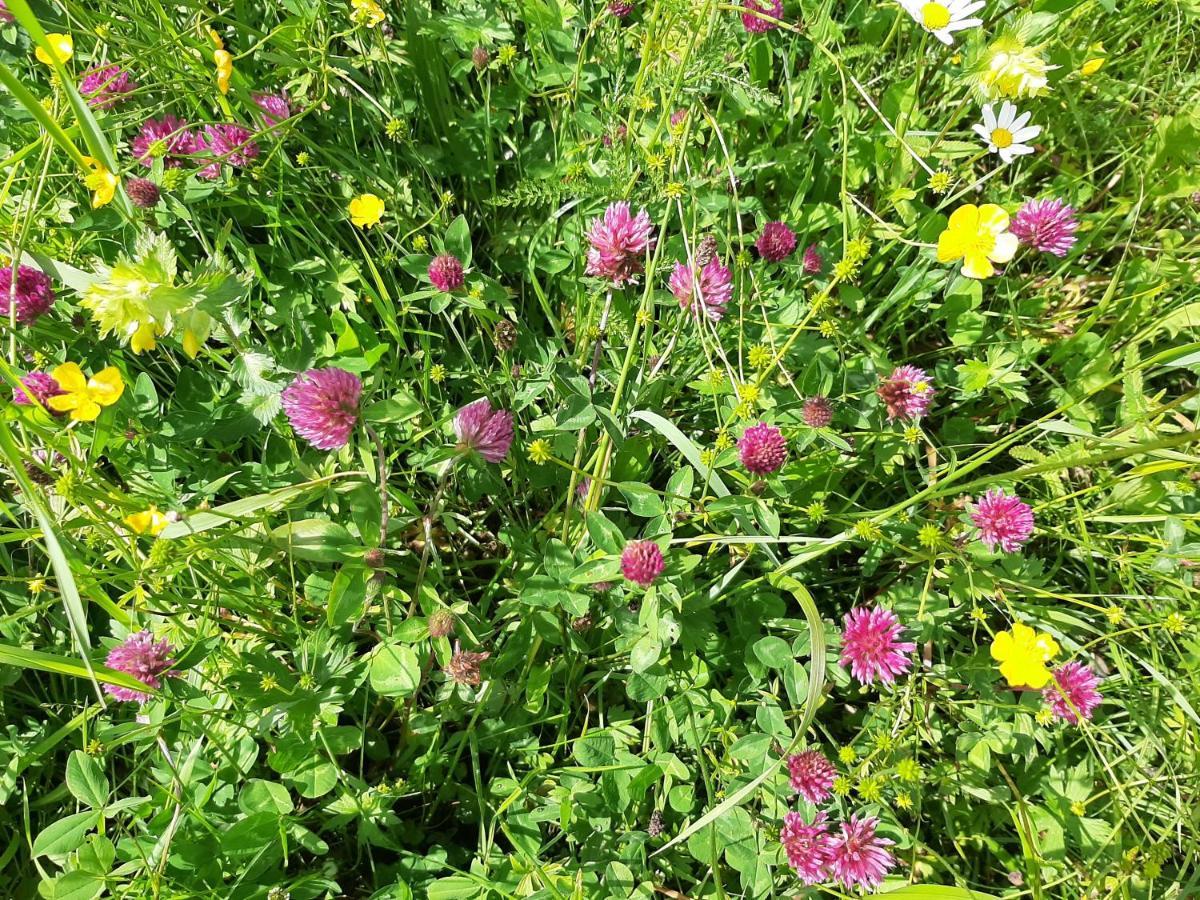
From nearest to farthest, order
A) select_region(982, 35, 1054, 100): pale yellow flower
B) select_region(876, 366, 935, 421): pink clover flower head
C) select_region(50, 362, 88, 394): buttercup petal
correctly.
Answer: select_region(50, 362, 88, 394): buttercup petal → select_region(982, 35, 1054, 100): pale yellow flower → select_region(876, 366, 935, 421): pink clover flower head

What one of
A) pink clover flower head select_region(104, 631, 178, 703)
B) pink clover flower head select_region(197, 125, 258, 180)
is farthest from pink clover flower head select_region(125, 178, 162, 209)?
pink clover flower head select_region(104, 631, 178, 703)

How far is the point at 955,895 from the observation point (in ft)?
3.93

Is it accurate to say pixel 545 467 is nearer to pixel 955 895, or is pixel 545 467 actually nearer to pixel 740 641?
pixel 740 641

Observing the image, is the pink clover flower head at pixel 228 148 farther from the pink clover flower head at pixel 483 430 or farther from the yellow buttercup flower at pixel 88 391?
the pink clover flower head at pixel 483 430

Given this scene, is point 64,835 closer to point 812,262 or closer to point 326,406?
point 326,406

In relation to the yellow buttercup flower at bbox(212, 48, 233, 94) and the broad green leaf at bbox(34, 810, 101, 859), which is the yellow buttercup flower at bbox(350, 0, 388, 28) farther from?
the broad green leaf at bbox(34, 810, 101, 859)

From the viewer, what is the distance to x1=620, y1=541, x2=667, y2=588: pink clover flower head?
134cm

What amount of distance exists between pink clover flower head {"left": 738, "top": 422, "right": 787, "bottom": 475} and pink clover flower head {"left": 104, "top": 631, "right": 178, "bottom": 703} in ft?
3.57

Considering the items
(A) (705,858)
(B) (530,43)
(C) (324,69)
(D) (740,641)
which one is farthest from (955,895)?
(B) (530,43)

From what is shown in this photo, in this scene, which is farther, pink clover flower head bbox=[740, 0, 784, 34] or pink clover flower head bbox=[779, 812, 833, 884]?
pink clover flower head bbox=[740, 0, 784, 34]

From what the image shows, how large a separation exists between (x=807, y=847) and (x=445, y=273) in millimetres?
1273

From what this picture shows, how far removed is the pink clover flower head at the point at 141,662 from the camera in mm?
1400

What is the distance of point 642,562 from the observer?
52.5 inches

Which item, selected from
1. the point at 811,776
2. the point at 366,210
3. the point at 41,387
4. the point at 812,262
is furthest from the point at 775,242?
the point at 41,387
